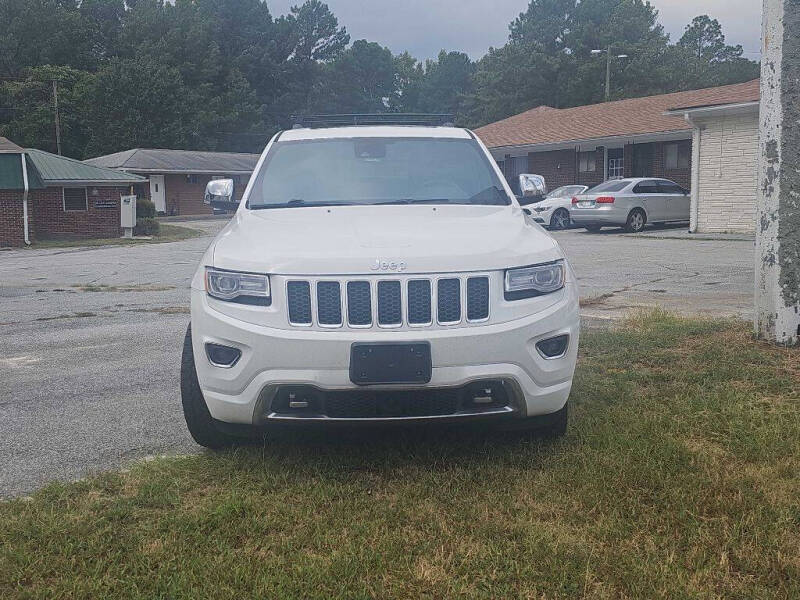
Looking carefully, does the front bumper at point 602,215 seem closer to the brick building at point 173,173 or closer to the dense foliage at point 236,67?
the brick building at point 173,173

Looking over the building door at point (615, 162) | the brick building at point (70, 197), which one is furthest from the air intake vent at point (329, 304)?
the brick building at point (70, 197)

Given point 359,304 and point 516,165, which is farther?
point 516,165

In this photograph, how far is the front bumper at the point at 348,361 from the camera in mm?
3564

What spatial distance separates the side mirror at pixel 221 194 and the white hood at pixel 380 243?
→ 4.81 feet

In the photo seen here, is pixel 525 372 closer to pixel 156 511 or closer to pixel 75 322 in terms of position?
pixel 156 511

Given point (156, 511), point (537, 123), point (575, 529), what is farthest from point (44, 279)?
point (537, 123)

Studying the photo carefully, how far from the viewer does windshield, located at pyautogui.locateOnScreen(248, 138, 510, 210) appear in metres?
5.02

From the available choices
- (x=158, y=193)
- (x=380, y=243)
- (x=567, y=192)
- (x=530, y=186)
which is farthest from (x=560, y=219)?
(x=158, y=193)

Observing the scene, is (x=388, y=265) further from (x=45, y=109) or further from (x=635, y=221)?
(x=45, y=109)

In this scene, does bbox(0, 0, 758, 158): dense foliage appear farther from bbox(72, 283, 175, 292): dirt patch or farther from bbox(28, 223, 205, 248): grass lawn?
bbox(72, 283, 175, 292): dirt patch

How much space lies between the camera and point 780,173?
592 cm

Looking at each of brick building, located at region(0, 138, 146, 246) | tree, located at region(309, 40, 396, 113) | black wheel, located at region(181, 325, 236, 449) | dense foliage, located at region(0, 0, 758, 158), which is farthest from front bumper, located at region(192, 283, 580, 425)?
tree, located at region(309, 40, 396, 113)

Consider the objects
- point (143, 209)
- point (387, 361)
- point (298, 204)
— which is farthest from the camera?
point (143, 209)

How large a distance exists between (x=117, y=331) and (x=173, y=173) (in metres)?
44.6
